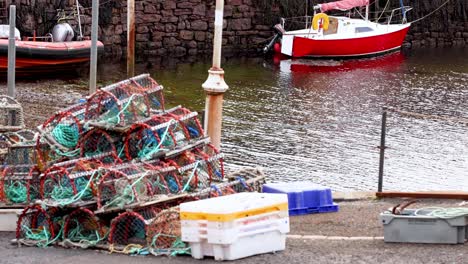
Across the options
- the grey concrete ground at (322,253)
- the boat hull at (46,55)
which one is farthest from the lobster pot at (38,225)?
the boat hull at (46,55)

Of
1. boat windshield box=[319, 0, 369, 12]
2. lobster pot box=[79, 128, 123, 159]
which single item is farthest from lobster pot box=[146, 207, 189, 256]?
boat windshield box=[319, 0, 369, 12]

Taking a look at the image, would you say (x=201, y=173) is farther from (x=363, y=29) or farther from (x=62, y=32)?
(x=363, y=29)

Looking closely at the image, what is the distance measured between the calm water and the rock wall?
1959 millimetres

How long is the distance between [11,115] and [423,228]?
4664 millimetres

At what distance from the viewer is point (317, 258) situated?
8367 millimetres

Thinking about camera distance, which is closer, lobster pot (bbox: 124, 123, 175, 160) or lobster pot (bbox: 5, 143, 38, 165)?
lobster pot (bbox: 124, 123, 175, 160)

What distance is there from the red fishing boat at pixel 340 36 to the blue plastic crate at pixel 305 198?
2480cm

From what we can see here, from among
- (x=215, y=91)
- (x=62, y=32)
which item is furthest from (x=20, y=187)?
(x=62, y=32)

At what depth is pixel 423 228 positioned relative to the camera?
8.68 metres

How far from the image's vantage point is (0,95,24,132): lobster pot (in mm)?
10891

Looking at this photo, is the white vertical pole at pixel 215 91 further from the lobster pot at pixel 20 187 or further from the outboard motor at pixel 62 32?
the outboard motor at pixel 62 32

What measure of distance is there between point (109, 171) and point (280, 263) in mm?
1604

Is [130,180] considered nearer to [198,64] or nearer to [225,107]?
[225,107]

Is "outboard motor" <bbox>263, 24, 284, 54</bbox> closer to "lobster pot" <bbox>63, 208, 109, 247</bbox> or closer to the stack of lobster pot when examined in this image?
the stack of lobster pot
